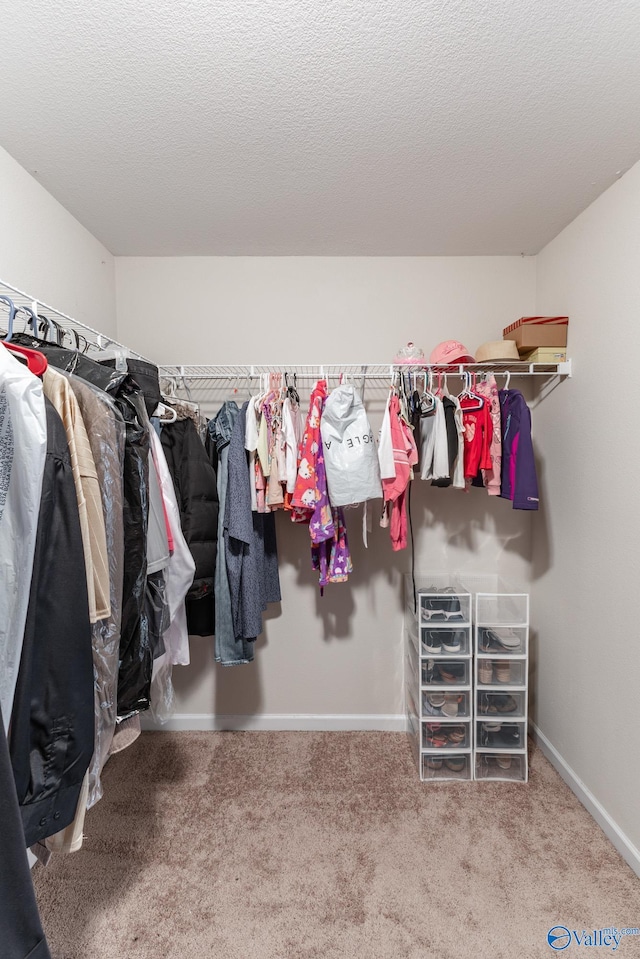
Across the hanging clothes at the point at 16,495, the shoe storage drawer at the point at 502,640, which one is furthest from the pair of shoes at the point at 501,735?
the hanging clothes at the point at 16,495

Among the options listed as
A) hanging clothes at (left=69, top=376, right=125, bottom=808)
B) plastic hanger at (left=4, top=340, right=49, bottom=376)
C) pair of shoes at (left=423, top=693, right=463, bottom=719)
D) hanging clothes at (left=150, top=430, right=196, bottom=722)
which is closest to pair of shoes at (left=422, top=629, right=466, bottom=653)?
pair of shoes at (left=423, top=693, right=463, bottom=719)

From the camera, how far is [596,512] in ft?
6.20

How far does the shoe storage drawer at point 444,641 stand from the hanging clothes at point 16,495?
5.52 ft

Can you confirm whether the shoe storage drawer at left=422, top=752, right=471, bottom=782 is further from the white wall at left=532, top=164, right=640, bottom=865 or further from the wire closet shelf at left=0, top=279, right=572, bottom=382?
the wire closet shelf at left=0, top=279, right=572, bottom=382

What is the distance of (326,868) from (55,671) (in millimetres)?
1403

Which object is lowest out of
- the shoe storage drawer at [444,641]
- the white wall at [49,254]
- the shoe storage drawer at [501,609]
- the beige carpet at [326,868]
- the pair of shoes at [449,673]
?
the beige carpet at [326,868]

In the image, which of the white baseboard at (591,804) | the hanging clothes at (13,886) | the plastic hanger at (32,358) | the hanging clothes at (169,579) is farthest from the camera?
the white baseboard at (591,804)

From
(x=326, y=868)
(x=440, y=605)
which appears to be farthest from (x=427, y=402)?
(x=326, y=868)

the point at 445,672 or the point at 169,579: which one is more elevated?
the point at 169,579

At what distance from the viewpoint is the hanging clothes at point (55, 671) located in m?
0.83

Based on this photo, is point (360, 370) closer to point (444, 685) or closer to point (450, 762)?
point (444, 685)

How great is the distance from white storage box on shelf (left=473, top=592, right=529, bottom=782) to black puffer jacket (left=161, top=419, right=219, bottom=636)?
125 cm

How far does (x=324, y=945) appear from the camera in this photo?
4.51 feet

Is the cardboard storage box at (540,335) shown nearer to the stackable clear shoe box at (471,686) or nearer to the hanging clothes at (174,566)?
the stackable clear shoe box at (471,686)
